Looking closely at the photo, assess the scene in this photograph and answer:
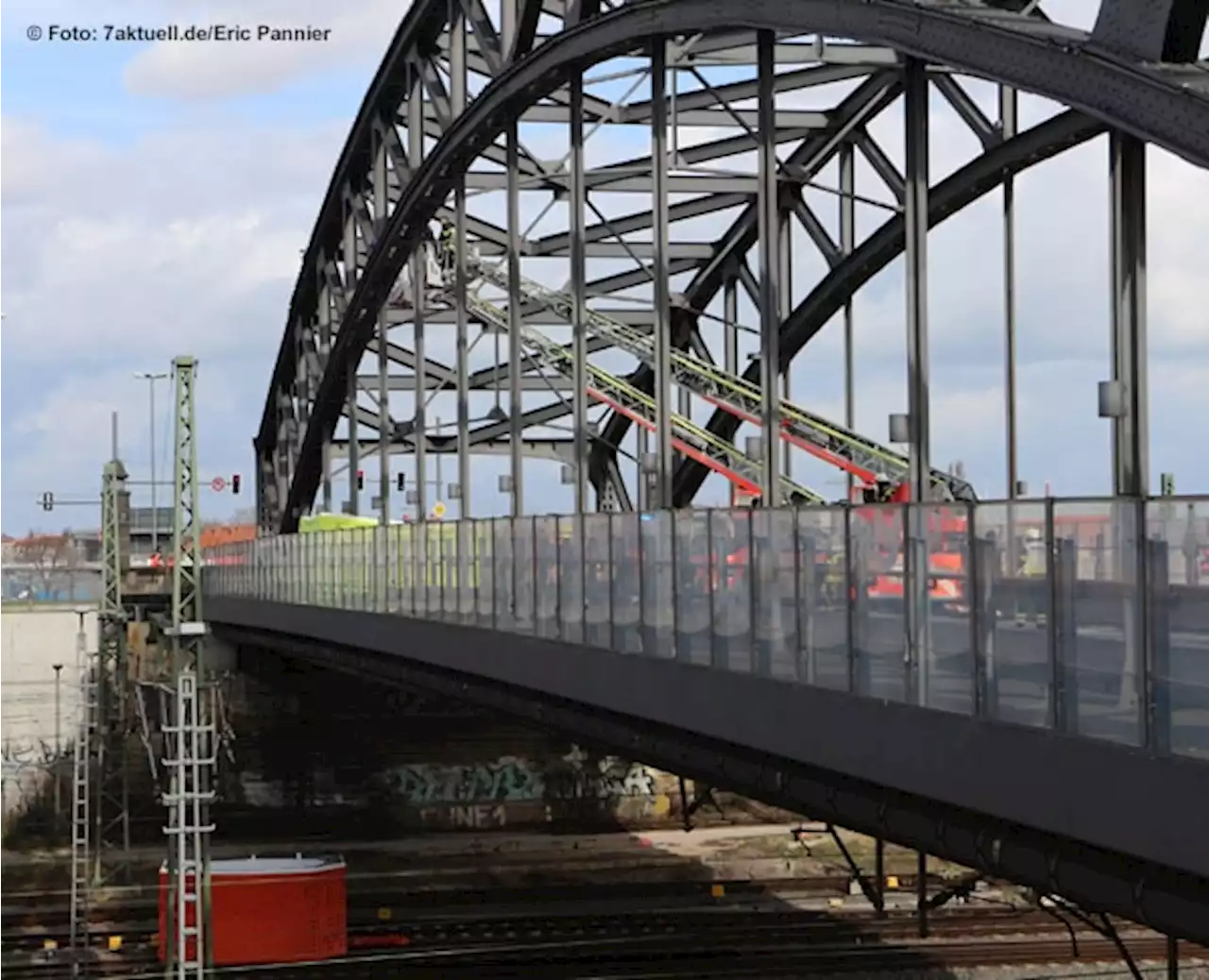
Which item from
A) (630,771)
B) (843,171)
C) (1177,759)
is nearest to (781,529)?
(1177,759)

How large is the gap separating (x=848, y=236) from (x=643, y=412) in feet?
67.2

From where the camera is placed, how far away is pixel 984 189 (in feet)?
109

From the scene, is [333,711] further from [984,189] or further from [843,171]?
[984,189]

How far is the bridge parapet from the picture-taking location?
40.7 feet

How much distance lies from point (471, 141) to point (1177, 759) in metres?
29.5

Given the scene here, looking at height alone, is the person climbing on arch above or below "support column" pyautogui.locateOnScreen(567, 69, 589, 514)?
above

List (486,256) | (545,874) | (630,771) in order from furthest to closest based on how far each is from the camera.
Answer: (486,256) < (630,771) < (545,874)

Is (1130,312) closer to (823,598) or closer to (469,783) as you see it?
(823,598)

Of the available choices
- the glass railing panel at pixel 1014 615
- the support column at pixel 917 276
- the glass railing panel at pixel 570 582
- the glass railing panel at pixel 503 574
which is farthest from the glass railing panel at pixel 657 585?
the glass railing panel at pixel 1014 615

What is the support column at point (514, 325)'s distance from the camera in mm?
34625

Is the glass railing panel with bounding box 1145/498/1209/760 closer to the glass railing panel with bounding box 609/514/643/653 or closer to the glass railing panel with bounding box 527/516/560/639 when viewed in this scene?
the glass railing panel with bounding box 609/514/643/653

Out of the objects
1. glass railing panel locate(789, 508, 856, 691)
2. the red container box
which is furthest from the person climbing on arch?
glass railing panel locate(789, 508, 856, 691)

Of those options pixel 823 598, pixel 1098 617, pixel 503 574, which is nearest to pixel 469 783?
pixel 503 574

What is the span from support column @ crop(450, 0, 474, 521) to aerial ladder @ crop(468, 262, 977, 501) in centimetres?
193
